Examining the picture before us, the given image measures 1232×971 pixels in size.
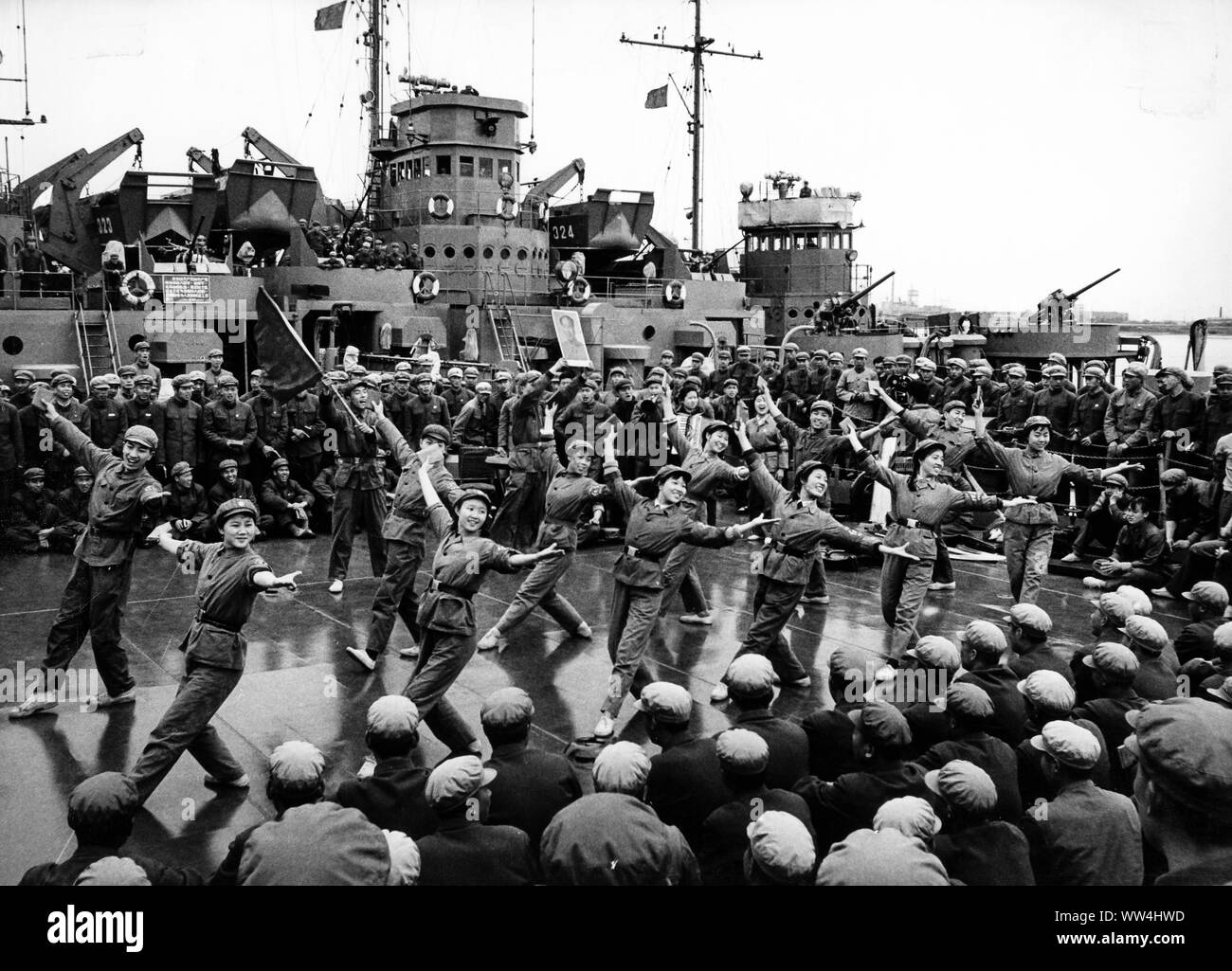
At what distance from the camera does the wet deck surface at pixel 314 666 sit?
20.1 ft

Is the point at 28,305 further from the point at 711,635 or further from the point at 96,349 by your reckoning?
the point at 711,635

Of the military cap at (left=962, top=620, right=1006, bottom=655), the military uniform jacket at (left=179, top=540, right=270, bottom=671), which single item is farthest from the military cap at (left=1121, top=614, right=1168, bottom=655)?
the military uniform jacket at (left=179, top=540, right=270, bottom=671)

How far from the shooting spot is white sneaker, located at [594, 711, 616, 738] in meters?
7.06

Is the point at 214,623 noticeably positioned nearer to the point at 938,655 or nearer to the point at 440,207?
the point at 938,655

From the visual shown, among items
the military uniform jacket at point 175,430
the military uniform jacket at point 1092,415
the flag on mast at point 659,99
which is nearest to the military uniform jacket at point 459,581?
the military uniform jacket at point 175,430

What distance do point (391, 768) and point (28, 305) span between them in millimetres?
15688

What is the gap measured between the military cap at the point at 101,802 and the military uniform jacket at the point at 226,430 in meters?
9.12

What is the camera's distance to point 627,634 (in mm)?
7387

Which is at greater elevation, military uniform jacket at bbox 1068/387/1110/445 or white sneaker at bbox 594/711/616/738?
military uniform jacket at bbox 1068/387/1110/445

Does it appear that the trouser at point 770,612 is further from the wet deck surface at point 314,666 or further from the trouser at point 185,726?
the trouser at point 185,726

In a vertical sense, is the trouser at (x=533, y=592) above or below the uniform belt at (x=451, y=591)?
below

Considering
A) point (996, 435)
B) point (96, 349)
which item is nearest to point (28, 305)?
point (96, 349)

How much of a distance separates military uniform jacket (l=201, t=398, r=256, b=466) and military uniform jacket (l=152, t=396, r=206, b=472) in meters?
0.12

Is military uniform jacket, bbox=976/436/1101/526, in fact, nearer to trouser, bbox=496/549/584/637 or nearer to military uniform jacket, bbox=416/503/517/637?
trouser, bbox=496/549/584/637
